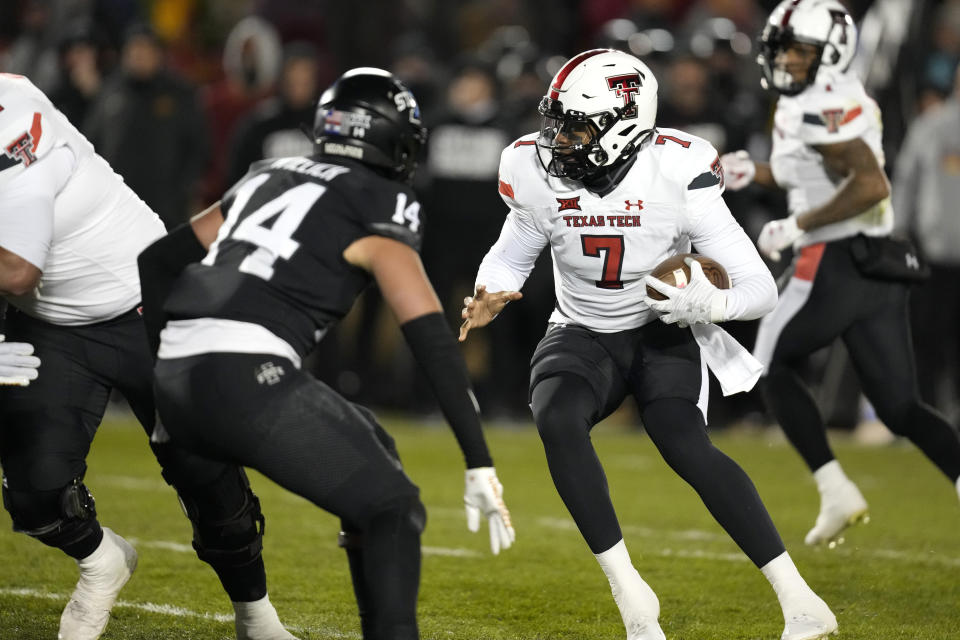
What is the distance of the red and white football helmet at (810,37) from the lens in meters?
5.36

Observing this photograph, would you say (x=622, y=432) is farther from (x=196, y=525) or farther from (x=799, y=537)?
(x=196, y=525)

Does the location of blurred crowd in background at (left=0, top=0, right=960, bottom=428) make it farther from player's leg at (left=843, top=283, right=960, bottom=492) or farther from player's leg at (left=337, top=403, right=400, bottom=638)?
player's leg at (left=337, top=403, right=400, bottom=638)

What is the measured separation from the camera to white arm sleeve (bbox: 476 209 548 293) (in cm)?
436

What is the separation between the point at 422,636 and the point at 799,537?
7.70ft

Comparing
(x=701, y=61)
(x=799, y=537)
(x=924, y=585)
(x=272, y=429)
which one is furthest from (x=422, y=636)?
(x=701, y=61)

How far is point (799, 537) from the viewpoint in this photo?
5969 millimetres

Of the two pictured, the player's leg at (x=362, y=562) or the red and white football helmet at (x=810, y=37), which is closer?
the player's leg at (x=362, y=562)

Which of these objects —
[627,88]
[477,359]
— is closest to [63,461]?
[627,88]

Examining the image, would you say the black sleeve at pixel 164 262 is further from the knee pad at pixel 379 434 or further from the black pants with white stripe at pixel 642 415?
the black pants with white stripe at pixel 642 415

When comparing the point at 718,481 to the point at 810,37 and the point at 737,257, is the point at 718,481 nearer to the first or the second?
the point at 737,257

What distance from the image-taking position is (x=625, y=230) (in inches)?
165

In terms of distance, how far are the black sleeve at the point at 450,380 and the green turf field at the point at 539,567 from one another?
1.10m

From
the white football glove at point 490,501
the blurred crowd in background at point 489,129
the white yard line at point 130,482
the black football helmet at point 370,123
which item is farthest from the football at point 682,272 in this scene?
the blurred crowd in background at point 489,129

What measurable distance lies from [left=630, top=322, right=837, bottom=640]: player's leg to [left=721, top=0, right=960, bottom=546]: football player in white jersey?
144 centimetres
